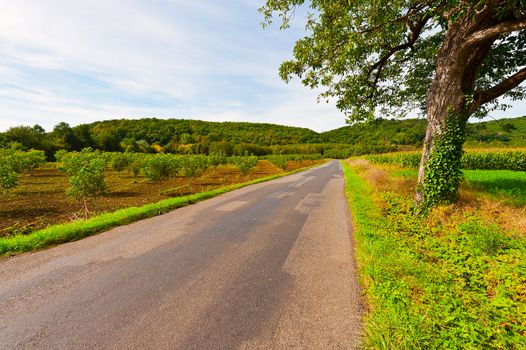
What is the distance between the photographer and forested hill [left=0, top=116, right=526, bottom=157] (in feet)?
182

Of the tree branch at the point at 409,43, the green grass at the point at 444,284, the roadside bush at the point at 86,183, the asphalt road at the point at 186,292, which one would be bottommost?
the asphalt road at the point at 186,292

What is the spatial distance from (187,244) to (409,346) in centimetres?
508

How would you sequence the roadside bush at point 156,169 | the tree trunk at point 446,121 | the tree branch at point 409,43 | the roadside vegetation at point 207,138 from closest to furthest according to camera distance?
the tree trunk at point 446,121 < the tree branch at point 409,43 < the roadside bush at point 156,169 < the roadside vegetation at point 207,138

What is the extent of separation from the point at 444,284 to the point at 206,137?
102 metres

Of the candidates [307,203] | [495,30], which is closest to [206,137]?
[307,203]

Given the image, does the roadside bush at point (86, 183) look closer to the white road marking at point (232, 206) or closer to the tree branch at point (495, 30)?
the white road marking at point (232, 206)

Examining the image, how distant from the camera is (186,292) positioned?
3.77m

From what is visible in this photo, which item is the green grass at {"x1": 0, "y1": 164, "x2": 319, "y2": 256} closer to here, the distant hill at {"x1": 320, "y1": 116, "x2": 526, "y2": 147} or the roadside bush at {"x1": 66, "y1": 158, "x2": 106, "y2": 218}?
the roadside bush at {"x1": 66, "y1": 158, "x2": 106, "y2": 218}

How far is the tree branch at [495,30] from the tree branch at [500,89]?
1.75 metres

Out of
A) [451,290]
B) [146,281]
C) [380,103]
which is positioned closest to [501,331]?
[451,290]

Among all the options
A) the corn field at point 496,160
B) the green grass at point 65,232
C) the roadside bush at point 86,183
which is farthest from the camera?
the corn field at point 496,160

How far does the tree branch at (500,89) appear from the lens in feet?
20.6

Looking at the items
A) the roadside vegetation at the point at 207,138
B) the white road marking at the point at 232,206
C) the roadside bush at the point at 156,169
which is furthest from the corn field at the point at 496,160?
the roadside bush at the point at 156,169

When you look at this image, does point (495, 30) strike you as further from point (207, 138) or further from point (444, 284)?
point (207, 138)
